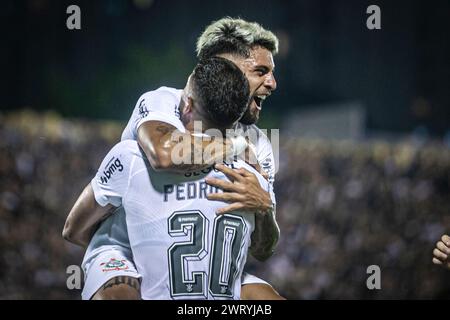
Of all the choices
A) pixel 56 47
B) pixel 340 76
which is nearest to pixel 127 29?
pixel 56 47

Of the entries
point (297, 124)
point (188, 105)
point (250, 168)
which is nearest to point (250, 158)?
point (250, 168)

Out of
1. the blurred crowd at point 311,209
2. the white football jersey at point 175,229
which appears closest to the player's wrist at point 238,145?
the white football jersey at point 175,229

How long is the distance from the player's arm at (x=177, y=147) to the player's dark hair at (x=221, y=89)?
109mm

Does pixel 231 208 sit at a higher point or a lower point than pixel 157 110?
lower

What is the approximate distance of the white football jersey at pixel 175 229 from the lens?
2.40m

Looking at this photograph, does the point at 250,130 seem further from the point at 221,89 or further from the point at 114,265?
the point at 114,265

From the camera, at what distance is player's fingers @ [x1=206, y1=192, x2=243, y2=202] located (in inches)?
95.0

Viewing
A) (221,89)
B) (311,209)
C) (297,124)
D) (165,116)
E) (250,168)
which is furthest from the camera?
(297,124)

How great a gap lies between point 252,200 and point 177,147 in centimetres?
33

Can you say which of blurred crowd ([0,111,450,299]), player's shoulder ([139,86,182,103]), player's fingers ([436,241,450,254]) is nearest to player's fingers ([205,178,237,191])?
player's shoulder ([139,86,182,103])

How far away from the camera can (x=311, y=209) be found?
8.04 m

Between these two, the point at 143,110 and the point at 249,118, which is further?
the point at 249,118
